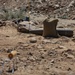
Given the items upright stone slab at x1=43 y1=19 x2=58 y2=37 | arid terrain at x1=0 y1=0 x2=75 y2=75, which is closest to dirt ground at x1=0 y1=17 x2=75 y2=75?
arid terrain at x1=0 y1=0 x2=75 y2=75

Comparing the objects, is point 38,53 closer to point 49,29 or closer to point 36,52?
point 36,52

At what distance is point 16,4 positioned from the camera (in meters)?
11.5

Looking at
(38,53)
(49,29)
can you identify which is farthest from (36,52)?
(49,29)

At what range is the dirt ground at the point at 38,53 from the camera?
4.79 meters

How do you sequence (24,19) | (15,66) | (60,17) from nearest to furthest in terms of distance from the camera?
(15,66)
(24,19)
(60,17)

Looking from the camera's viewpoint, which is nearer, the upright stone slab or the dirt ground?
the dirt ground

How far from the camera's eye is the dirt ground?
4.79 metres

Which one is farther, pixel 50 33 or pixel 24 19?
pixel 24 19

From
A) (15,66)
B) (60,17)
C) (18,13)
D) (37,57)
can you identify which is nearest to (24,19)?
(18,13)

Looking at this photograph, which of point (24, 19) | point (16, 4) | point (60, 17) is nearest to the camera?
point (24, 19)

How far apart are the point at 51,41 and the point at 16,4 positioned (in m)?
5.15

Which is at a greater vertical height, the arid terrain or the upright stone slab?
the upright stone slab

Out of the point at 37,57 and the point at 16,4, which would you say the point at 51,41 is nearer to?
the point at 37,57

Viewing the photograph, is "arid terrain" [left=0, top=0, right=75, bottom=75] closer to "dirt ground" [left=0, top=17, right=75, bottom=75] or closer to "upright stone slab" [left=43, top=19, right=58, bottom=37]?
"dirt ground" [left=0, top=17, right=75, bottom=75]
